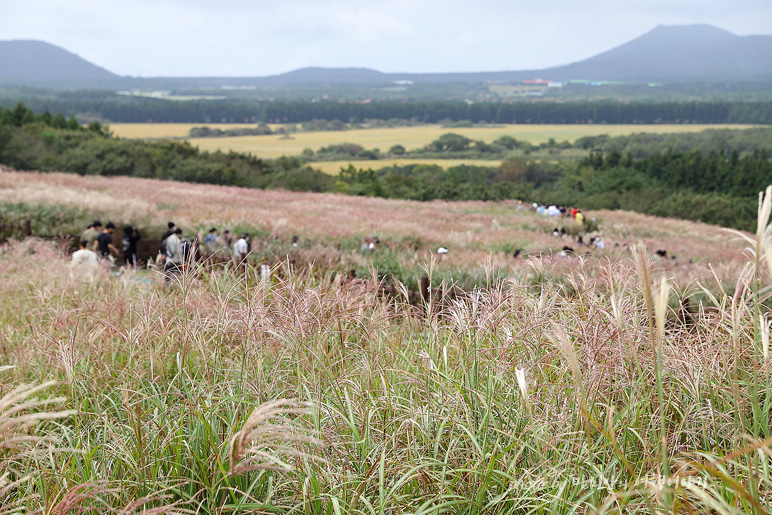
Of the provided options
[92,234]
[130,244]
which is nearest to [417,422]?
[92,234]

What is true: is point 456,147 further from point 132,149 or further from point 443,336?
point 443,336

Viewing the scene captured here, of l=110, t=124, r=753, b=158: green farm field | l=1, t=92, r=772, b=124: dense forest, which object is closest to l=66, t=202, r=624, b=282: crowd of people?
l=110, t=124, r=753, b=158: green farm field

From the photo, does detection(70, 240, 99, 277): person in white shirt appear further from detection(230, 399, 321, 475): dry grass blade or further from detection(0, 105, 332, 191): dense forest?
detection(0, 105, 332, 191): dense forest

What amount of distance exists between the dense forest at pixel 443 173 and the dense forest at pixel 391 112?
70.6m

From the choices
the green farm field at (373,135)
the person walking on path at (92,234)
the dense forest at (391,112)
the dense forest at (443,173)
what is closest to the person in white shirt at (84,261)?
the person walking on path at (92,234)

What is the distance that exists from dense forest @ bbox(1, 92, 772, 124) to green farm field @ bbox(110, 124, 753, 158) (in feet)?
22.4

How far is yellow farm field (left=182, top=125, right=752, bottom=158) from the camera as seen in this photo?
4409 inches

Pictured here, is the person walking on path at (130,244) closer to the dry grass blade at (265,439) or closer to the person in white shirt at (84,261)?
the person in white shirt at (84,261)

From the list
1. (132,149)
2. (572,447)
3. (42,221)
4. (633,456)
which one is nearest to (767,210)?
(572,447)

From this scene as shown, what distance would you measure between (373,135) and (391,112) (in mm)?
45704

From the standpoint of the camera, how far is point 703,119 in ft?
549

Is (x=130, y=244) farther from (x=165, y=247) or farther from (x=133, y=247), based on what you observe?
(x=165, y=247)

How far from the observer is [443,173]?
74625 millimetres

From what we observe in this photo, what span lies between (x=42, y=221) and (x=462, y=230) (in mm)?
12642
